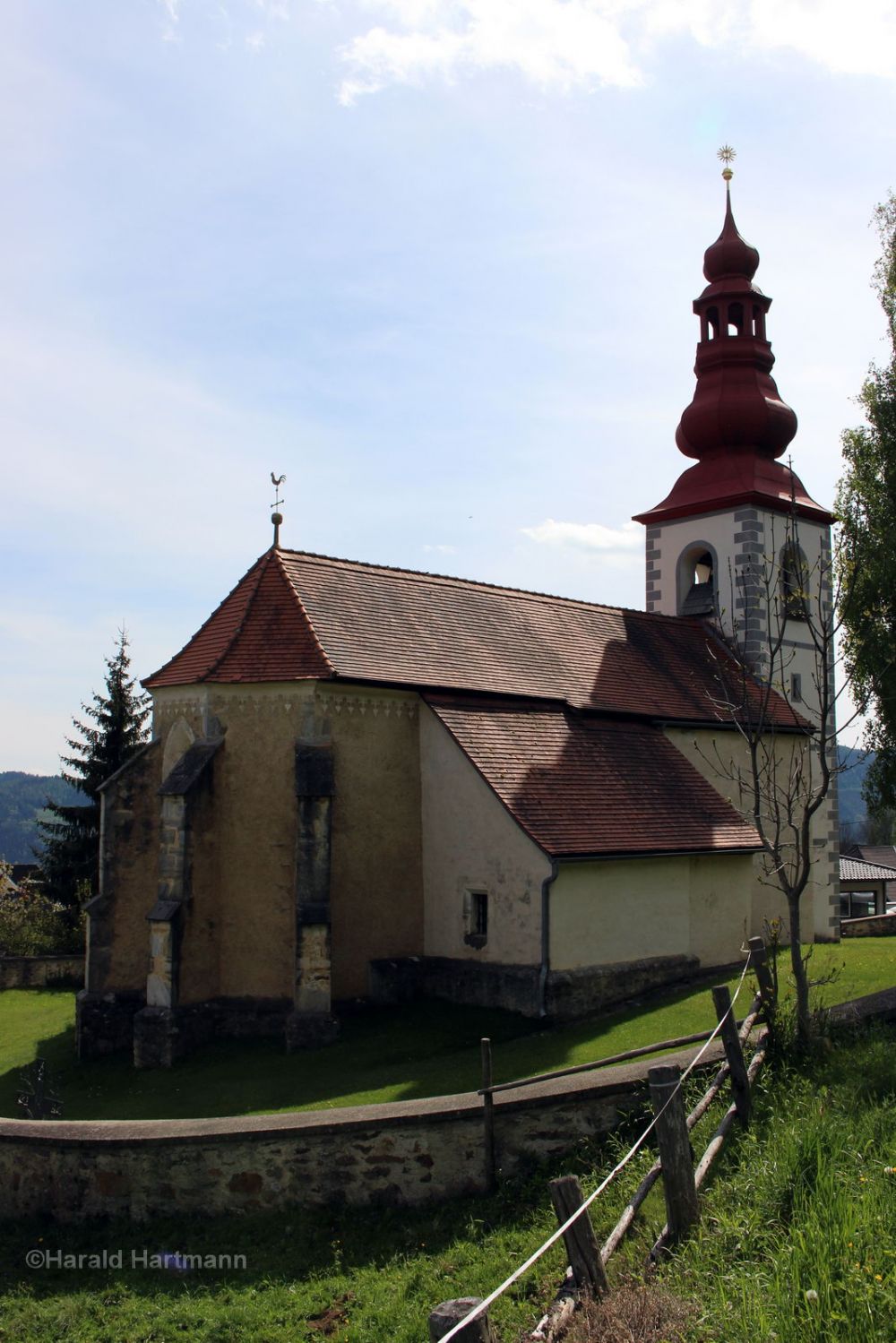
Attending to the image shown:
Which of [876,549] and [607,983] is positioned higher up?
[876,549]

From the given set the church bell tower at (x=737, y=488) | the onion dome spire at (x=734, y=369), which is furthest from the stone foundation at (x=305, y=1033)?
the onion dome spire at (x=734, y=369)

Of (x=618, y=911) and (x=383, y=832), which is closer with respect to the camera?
(x=618, y=911)

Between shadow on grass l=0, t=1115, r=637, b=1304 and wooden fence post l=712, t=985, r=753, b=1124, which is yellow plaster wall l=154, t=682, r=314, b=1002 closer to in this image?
shadow on grass l=0, t=1115, r=637, b=1304

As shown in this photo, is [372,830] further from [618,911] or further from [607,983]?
[607,983]

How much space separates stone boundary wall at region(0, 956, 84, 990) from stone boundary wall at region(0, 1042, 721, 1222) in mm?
17384

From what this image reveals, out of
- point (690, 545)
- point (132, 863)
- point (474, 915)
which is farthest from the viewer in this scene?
point (690, 545)

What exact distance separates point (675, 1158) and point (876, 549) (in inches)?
617

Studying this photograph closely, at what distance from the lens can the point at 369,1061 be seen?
54.2 ft

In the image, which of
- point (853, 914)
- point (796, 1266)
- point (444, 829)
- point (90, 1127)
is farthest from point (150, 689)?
point (853, 914)

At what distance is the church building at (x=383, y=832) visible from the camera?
1817 centimetres

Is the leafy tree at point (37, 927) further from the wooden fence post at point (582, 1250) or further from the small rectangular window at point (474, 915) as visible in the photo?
the wooden fence post at point (582, 1250)

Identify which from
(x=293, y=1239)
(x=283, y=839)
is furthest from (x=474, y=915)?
(x=293, y=1239)

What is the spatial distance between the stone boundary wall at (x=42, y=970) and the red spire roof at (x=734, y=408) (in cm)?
1836

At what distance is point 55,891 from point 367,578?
49.8 feet
